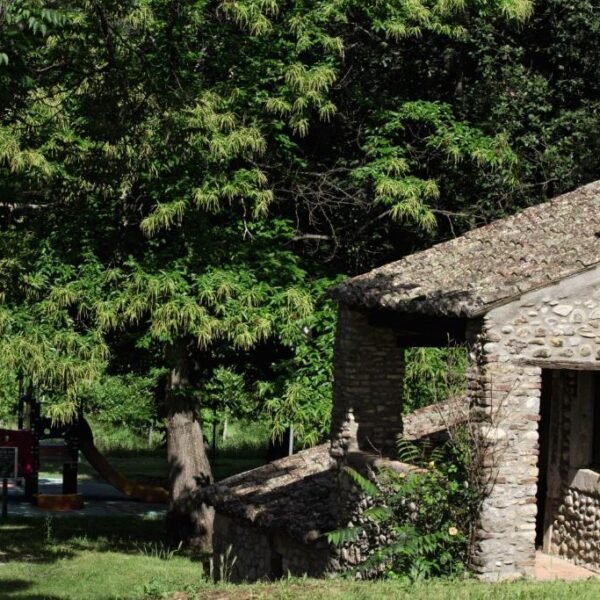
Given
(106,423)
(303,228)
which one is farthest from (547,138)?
(106,423)

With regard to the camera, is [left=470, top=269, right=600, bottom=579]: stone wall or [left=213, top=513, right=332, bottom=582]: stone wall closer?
[left=470, top=269, right=600, bottom=579]: stone wall

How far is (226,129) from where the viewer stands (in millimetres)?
20297

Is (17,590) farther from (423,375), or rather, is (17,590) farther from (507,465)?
(507,465)

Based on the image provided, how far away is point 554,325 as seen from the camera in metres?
13.0

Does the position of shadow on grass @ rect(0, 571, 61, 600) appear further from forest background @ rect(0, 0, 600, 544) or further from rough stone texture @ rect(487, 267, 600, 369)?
rough stone texture @ rect(487, 267, 600, 369)

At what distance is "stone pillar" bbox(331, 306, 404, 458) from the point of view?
1574 centimetres

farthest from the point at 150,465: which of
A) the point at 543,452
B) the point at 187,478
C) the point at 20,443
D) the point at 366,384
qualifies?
the point at 543,452

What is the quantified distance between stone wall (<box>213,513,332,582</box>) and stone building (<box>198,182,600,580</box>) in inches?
1.6

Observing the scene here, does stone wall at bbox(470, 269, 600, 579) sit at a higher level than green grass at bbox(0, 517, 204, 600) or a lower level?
higher

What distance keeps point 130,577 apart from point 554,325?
383 inches

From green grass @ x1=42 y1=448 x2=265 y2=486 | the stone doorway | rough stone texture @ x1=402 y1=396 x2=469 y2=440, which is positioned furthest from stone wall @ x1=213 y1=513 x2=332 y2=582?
green grass @ x1=42 y1=448 x2=265 y2=486

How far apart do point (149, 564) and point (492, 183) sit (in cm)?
843

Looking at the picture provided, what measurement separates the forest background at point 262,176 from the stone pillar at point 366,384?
2923mm

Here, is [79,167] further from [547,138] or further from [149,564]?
[547,138]
